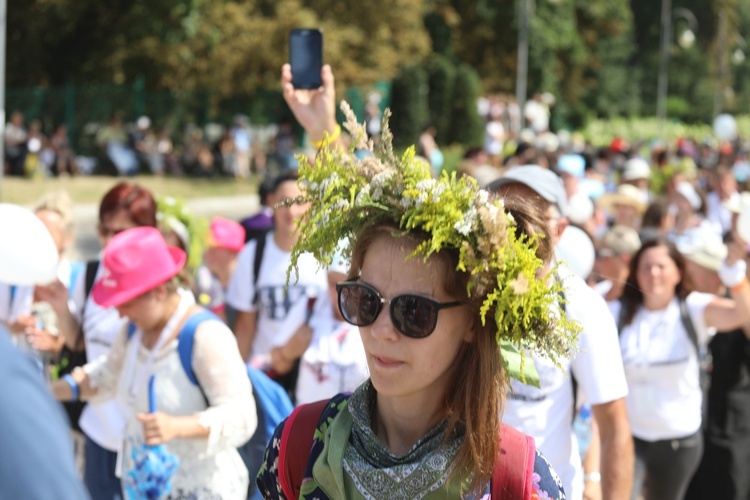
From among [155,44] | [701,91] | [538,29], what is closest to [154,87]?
[155,44]

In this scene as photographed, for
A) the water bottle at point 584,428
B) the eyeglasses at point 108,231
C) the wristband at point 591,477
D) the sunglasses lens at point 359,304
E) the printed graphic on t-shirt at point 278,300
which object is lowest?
the wristband at point 591,477

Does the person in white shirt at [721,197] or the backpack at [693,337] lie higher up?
the person in white shirt at [721,197]

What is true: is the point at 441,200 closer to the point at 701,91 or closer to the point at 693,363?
the point at 693,363

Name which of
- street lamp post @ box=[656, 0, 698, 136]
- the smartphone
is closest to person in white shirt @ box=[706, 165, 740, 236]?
the smartphone

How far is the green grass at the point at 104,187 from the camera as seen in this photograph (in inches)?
883

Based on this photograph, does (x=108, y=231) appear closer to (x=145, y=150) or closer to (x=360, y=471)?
(x=360, y=471)

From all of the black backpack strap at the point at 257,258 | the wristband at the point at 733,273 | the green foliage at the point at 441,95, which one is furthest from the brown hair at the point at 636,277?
the green foliage at the point at 441,95

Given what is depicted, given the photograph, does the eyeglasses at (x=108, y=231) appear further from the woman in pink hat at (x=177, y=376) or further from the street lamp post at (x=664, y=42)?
the street lamp post at (x=664, y=42)

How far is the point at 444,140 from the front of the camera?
38000mm

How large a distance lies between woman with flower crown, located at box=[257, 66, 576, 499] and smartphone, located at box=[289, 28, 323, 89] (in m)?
1.61

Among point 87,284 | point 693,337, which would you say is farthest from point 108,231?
point 693,337

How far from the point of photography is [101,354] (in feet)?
16.1

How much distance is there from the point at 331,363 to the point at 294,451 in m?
2.17

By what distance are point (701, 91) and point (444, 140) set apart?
4232cm
